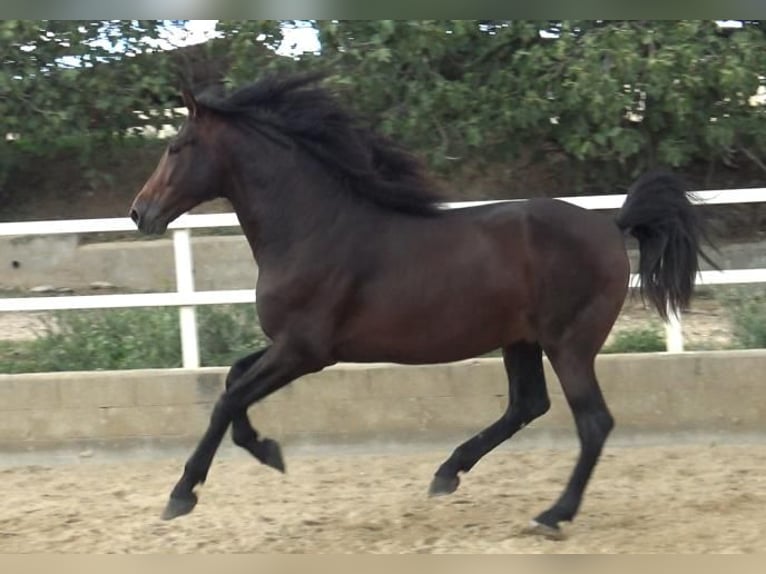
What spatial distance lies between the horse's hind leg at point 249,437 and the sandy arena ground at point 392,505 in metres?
0.32

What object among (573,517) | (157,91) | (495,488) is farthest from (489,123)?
(573,517)

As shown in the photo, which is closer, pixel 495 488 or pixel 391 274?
pixel 391 274

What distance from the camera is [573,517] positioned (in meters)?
4.76

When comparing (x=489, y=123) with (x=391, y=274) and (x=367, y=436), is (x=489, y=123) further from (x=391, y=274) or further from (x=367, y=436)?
(x=391, y=274)

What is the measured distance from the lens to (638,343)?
6883mm

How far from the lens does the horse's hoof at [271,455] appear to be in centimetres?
505

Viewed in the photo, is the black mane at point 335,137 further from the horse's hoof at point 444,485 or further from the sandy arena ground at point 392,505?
the sandy arena ground at point 392,505

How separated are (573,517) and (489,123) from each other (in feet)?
20.2

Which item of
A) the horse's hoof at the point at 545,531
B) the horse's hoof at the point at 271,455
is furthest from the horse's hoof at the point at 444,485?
the horse's hoof at the point at 271,455

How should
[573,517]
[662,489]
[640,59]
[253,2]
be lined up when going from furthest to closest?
[640,59]
[662,489]
[573,517]
[253,2]

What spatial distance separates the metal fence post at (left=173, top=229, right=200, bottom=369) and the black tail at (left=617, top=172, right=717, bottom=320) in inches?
110

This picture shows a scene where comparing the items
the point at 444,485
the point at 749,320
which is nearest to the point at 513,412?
the point at 444,485

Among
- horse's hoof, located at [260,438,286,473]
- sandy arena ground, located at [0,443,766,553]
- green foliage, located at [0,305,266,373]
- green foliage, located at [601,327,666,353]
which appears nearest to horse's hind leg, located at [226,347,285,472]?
horse's hoof, located at [260,438,286,473]

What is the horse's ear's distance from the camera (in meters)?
4.97
